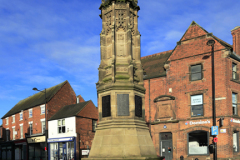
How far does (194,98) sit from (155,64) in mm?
6819

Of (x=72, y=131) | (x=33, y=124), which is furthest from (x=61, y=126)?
(x=33, y=124)

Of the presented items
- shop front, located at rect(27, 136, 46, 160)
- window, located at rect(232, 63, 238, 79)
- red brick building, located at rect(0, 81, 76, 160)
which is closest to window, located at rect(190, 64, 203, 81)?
window, located at rect(232, 63, 238, 79)

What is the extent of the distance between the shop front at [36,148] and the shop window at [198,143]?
68.8 feet

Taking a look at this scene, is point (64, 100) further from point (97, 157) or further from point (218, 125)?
point (97, 157)

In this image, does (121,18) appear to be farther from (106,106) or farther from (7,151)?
(7,151)

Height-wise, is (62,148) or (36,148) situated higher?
(62,148)

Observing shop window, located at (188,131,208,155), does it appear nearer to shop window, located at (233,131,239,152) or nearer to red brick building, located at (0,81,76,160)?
shop window, located at (233,131,239,152)

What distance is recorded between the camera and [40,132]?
37.6 m

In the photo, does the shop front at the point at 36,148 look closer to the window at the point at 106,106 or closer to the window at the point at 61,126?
the window at the point at 61,126

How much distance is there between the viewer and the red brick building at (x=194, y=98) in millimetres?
23438

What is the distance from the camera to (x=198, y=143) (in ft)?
80.2

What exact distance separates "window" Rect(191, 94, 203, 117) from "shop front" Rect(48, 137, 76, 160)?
1528 centimetres

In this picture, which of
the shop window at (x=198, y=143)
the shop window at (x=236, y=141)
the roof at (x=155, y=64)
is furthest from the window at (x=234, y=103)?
the roof at (x=155, y=64)

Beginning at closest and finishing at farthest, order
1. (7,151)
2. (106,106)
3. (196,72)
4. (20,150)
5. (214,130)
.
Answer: (106,106) < (214,130) < (196,72) < (20,150) < (7,151)
